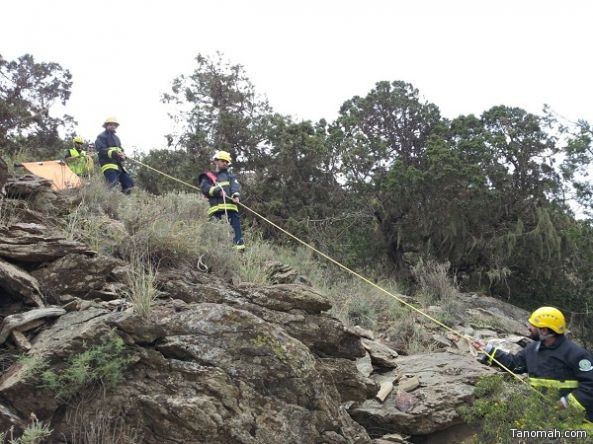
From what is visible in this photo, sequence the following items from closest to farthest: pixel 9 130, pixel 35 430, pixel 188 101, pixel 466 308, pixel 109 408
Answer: pixel 35 430 → pixel 109 408 → pixel 466 308 → pixel 9 130 → pixel 188 101

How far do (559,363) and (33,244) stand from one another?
527 centimetres

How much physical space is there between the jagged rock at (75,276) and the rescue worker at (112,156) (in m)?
4.30

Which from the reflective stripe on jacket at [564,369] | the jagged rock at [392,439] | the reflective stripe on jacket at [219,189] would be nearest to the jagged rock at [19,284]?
the jagged rock at [392,439]

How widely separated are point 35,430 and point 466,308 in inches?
370

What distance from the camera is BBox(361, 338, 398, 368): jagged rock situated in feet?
25.8

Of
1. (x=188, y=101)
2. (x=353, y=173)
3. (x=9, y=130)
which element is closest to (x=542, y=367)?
(x=353, y=173)

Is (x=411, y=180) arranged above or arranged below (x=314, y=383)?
above

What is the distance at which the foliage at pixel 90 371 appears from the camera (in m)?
4.86

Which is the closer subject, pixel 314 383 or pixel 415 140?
pixel 314 383

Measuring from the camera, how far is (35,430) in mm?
4484

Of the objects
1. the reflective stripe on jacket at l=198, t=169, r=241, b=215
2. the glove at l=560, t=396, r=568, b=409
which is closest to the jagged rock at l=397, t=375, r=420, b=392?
the glove at l=560, t=396, r=568, b=409

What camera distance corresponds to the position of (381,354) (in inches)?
321

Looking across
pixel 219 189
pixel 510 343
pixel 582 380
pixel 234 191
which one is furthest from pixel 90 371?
pixel 510 343

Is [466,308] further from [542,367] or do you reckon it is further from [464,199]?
[542,367]
